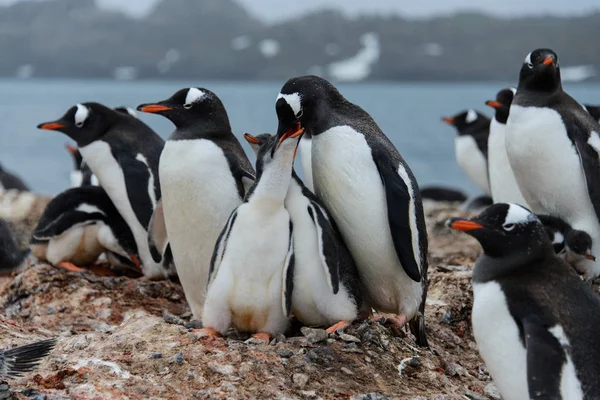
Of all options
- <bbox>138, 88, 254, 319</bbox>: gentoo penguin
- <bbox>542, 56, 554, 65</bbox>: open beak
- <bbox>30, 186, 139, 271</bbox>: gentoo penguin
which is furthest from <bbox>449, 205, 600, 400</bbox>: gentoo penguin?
<bbox>30, 186, 139, 271</bbox>: gentoo penguin

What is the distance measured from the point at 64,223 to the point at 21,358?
2.77m

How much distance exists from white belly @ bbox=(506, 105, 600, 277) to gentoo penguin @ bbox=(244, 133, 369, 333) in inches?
79.9

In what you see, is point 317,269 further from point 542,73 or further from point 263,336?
point 542,73

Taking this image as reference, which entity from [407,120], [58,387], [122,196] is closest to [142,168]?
[122,196]

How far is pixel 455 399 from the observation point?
3.95 m

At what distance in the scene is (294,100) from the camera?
4.41 meters

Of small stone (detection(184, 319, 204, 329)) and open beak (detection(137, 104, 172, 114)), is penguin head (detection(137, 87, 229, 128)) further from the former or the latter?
small stone (detection(184, 319, 204, 329))

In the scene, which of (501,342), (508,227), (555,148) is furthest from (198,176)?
(555,148)

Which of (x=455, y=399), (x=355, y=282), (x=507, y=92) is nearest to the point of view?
(x=455, y=399)

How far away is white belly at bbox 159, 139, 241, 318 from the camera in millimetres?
4828

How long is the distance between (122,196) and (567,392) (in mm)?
3650

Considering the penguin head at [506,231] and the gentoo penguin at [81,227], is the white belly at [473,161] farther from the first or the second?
the penguin head at [506,231]

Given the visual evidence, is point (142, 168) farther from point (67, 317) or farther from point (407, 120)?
point (407, 120)

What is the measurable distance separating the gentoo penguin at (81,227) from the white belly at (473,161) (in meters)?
6.51
